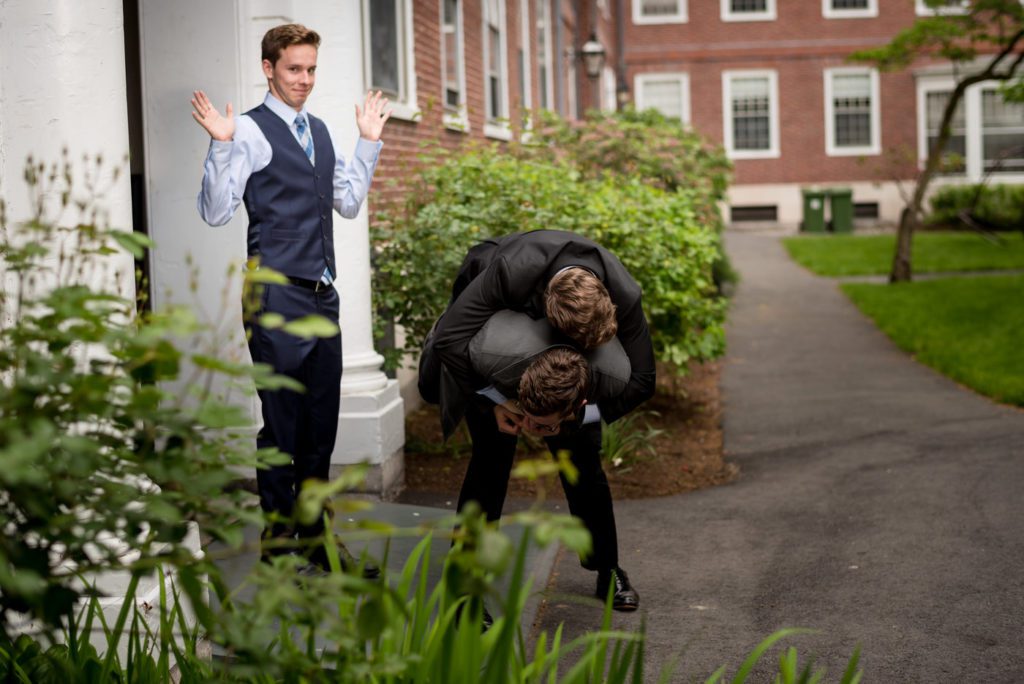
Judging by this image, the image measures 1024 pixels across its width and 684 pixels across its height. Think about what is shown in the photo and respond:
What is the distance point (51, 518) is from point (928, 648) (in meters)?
3.43

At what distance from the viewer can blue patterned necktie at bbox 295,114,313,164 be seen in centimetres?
516

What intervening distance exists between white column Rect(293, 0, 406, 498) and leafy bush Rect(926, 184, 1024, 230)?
79.9 feet

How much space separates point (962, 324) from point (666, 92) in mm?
23910

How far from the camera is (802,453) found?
8.37 metres

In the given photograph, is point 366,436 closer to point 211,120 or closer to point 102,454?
point 211,120

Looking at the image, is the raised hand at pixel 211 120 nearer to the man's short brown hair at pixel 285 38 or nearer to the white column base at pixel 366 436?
the man's short brown hair at pixel 285 38

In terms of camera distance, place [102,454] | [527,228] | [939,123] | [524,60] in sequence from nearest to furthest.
A: 1. [102,454]
2. [527,228]
3. [524,60]
4. [939,123]

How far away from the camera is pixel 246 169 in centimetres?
498

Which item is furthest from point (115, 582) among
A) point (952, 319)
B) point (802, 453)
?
point (952, 319)

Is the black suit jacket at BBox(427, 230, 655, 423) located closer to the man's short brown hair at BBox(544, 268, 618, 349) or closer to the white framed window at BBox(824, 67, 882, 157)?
the man's short brown hair at BBox(544, 268, 618, 349)

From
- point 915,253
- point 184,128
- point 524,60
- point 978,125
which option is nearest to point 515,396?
point 184,128

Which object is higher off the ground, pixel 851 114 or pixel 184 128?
pixel 851 114

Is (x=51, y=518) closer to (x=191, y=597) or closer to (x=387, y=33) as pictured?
(x=191, y=597)

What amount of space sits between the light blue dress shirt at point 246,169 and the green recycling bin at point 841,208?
95.7 ft
